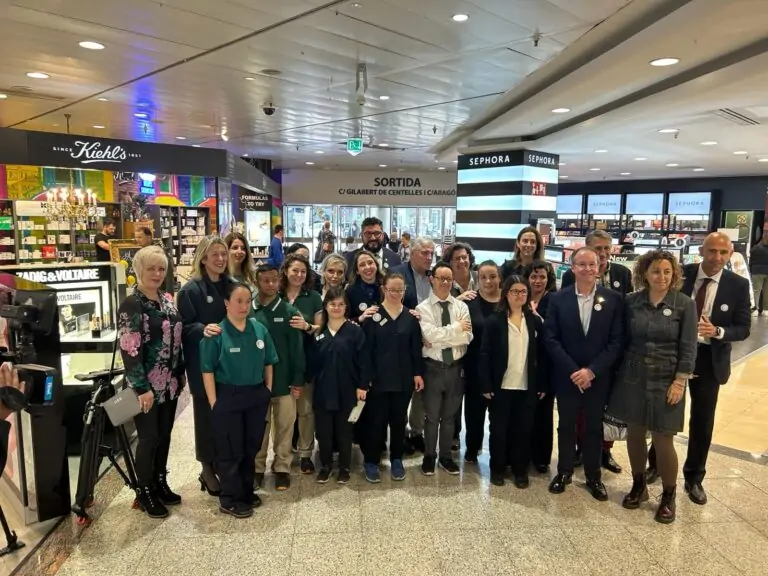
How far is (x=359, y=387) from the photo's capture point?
3.32m

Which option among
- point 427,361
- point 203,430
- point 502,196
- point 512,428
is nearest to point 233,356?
point 203,430

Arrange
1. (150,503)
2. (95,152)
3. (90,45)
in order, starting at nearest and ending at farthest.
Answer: (150,503) → (90,45) → (95,152)

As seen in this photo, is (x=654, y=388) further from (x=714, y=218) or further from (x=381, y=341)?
(x=714, y=218)

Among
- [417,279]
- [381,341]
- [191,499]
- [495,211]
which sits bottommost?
[191,499]

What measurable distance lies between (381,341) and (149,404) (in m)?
1.39

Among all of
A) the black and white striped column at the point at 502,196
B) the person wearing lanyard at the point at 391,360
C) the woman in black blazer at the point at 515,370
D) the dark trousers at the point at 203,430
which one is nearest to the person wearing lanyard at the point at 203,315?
the dark trousers at the point at 203,430

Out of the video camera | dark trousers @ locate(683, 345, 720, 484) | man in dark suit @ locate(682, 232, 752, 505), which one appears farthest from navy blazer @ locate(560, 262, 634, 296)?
the video camera

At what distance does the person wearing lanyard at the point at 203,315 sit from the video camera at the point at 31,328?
2.20ft

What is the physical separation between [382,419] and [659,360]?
170 centimetres

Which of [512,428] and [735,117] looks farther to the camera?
[735,117]

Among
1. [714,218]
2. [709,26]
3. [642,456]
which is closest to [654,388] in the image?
[642,456]

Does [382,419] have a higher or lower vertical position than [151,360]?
lower

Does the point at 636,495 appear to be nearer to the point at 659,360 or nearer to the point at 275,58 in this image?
the point at 659,360

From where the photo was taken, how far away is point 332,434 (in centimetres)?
346
